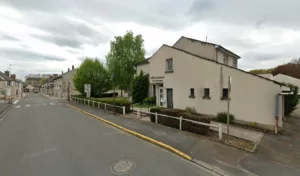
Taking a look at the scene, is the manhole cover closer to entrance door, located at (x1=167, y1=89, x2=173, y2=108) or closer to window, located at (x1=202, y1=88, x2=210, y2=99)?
window, located at (x1=202, y1=88, x2=210, y2=99)

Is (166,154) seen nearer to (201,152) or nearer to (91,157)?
(201,152)

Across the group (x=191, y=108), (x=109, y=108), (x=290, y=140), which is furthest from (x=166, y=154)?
(x=109, y=108)

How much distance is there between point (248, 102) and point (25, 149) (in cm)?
1132

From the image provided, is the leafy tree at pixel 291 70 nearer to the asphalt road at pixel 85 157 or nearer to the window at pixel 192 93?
the window at pixel 192 93

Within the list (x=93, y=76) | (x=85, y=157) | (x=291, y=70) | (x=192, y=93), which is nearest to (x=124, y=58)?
(x=93, y=76)

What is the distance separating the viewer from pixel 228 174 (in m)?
5.16

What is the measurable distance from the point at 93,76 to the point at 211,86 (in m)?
25.7

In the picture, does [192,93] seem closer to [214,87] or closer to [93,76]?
[214,87]

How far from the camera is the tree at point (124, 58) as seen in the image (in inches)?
1363

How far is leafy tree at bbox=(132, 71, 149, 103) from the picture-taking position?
22672 millimetres

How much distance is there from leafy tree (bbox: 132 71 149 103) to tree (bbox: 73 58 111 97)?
13.5 m

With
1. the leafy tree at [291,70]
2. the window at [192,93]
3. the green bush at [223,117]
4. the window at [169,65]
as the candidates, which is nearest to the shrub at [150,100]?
the window at [169,65]

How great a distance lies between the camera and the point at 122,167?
559 centimetres

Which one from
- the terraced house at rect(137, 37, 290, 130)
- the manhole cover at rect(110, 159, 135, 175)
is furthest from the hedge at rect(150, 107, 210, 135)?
the manhole cover at rect(110, 159, 135, 175)
